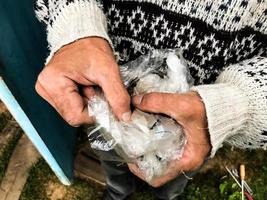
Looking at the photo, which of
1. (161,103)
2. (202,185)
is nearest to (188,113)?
(161,103)

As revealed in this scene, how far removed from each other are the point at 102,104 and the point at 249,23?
0.42 m

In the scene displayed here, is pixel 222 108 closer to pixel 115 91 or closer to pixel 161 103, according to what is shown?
pixel 161 103

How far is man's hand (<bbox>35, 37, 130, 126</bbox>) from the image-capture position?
1.09m

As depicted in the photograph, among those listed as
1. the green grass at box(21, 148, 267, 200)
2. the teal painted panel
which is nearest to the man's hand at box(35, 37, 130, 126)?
the teal painted panel

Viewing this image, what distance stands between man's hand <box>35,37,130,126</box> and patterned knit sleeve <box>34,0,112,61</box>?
2 cm

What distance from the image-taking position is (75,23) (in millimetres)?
1168

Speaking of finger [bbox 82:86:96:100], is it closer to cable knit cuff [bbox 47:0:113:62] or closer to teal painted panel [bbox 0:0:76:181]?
cable knit cuff [bbox 47:0:113:62]

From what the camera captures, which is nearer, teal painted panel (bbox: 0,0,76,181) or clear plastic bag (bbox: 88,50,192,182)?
clear plastic bag (bbox: 88,50,192,182)

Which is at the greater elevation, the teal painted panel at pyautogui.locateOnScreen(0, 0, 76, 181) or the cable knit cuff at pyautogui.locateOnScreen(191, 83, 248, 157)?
the cable knit cuff at pyautogui.locateOnScreen(191, 83, 248, 157)

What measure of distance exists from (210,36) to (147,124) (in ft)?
0.93

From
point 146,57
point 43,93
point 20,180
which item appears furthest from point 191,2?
point 20,180

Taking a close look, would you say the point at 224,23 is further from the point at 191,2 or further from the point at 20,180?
the point at 20,180

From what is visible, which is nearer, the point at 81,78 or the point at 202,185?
the point at 81,78

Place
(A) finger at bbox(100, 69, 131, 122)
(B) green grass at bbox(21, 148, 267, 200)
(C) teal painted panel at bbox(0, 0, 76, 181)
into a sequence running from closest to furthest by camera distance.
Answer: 1. (A) finger at bbox(100, 69, 131, 122)
2. (C) teal painted panel at bbox(0, 0, 76, 181)
3. (B) green grass at bbox(21, 148, 267, 200)
